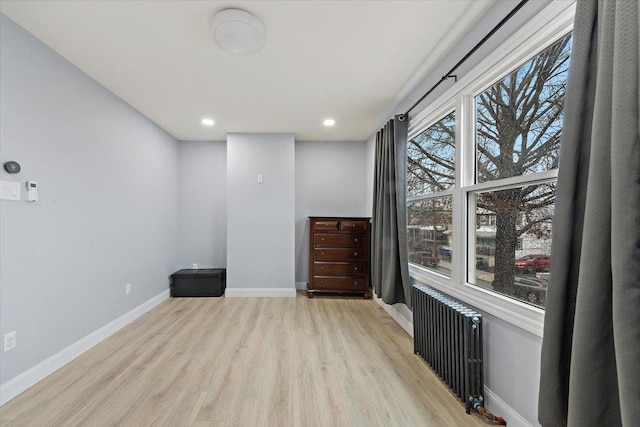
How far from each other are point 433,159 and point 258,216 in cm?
258

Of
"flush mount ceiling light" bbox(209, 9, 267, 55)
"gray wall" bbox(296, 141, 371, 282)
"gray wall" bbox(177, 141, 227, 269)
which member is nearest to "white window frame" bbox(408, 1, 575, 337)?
"flush mount ceiling light" bbox(209, 9, 267, 55)

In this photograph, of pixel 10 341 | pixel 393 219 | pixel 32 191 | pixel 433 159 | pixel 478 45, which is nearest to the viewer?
pixel 478 45

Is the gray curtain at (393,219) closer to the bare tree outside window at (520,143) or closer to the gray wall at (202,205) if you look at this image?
the bare tree outside window at (520,143)

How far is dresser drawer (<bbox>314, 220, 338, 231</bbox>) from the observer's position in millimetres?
4133

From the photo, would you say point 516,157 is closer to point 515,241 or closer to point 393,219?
point 515,241

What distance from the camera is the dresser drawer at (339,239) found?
13.6 feet

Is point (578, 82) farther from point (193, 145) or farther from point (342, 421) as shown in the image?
point (193, 145)

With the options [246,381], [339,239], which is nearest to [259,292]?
[339,239]

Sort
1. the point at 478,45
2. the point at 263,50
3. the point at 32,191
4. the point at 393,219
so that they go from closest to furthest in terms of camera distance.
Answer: the point at 478,45 → the point at 32,191 → the point at 263,50 → the point at 393,219

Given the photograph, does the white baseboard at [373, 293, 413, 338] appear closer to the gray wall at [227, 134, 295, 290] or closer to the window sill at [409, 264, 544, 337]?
the window sill at [409, 264, 544, 337]

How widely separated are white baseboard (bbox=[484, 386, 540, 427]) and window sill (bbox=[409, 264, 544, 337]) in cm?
48

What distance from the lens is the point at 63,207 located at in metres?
2.27

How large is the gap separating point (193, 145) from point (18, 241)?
3.00 m

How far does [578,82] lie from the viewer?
1.07 metres
